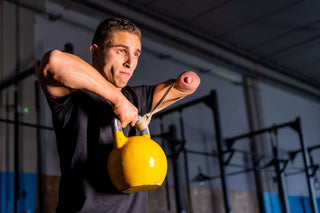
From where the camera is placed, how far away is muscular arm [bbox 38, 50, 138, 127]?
0.88 meters

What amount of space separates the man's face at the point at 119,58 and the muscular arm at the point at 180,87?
17 centimetres

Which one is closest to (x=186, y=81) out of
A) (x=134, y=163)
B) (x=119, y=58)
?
(x=119, y=58)

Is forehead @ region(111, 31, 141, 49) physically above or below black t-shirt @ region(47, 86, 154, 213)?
above

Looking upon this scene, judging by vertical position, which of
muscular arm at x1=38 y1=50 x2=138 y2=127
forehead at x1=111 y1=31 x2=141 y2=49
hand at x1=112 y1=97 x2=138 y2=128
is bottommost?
hand at x1=112 y1=97 x2=138 y2=128

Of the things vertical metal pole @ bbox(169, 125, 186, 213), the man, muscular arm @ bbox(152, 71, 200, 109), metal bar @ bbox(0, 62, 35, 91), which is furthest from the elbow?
vertical metal pole @ bbox(169, 125, 186, 213)

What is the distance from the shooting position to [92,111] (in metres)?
1.08

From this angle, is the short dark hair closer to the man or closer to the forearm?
the man

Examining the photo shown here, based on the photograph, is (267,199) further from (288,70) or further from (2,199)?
(2,199)

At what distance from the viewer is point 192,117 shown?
17.3 feet

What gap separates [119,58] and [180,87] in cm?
23

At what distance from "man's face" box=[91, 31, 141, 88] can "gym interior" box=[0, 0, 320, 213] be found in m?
2.00

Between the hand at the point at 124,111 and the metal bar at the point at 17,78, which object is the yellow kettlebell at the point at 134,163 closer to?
the hand at the point at 124,111

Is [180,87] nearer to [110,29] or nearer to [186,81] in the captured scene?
[186,81]

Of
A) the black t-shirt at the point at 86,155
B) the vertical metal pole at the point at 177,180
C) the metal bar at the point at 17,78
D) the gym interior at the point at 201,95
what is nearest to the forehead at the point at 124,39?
the black t-shirt at the point at 86,155
